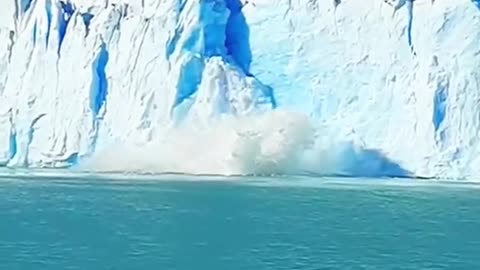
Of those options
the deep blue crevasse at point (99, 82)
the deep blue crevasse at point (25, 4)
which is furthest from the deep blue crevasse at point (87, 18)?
the deep blue crevasse at point (25, 4)

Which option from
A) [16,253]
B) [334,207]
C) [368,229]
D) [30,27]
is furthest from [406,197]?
[30,27]

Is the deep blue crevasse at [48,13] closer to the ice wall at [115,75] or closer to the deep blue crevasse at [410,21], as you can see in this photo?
the ice wall at [115,75]

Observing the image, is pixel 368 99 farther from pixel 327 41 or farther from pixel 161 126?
pixel 161 126

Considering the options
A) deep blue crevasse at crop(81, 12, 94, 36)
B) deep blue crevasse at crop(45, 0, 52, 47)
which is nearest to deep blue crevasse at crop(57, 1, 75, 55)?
deep blue crevasse at crop(45, 0, 52, 47)

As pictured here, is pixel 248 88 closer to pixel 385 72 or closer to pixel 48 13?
pixel 385 72

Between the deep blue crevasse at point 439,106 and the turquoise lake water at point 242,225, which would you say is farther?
the deep blue crevasse at point 439,106

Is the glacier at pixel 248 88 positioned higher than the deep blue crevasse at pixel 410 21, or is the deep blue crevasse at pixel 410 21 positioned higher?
the deep blue crevasse at pixel 410 21
